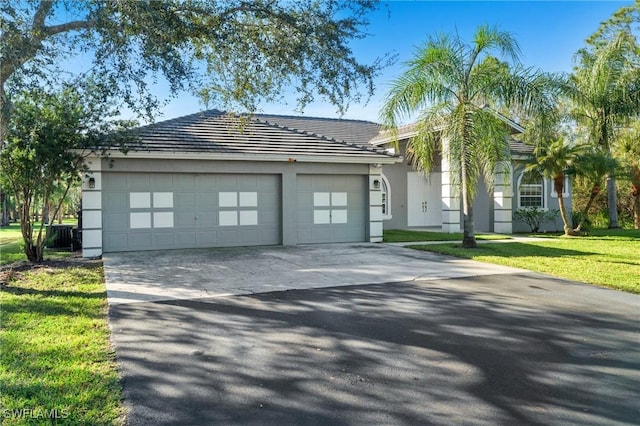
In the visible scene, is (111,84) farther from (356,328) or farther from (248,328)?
(356,328)

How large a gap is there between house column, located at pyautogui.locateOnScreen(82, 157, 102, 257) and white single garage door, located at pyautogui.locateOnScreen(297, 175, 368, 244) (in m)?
5.79

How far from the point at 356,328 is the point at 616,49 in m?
→ 20.7

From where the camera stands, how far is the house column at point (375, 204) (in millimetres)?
15664

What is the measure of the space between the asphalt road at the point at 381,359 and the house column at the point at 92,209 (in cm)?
660

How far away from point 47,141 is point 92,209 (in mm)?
2890

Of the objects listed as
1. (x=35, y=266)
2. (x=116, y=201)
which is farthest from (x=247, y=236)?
(x=35, y=266)

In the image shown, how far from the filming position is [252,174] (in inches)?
567

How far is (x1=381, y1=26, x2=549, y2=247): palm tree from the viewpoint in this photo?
12.6 m

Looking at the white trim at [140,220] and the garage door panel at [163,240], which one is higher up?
the white trim at [140,220]

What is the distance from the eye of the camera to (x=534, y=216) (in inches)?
774

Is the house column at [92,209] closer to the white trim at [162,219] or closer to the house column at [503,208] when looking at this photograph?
the white trim at [162,219]

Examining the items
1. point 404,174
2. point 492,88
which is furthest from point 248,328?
point 404,174

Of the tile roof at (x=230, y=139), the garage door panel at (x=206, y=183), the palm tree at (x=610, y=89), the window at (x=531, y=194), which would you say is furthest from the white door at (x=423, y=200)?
the garage door panel at (x=206, y=183)

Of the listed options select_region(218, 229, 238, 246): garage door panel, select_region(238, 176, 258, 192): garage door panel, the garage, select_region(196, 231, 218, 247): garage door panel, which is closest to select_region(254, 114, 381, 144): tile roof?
the garage
